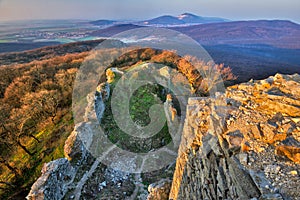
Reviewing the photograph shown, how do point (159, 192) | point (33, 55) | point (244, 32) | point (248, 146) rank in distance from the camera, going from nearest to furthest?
point (248, 146) → point (159, 192) → point (33, 55) → point (244, 32)

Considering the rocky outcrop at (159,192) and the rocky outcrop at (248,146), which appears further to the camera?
the rocky outcrop at (159,192)

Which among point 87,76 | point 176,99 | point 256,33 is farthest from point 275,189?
point 256,33

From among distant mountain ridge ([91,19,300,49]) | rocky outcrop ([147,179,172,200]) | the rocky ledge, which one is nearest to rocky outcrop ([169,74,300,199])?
the rocky ledge

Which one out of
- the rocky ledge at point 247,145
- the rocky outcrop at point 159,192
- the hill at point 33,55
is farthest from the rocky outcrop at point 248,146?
the hill at point 33,55

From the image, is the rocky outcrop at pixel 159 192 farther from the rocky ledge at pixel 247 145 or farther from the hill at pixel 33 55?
the hill at pixel 33 55

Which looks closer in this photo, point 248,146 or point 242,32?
point 248,146

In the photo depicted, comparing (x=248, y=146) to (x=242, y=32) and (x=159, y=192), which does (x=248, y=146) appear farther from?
(x=242, y=32)

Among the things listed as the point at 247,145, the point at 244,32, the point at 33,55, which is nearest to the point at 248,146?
the point at 247,145

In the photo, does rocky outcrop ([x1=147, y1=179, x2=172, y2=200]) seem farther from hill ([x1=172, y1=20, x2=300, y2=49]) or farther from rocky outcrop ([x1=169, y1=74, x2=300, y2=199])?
hill ([x1=172, y1=20, x2=300, y2=49])

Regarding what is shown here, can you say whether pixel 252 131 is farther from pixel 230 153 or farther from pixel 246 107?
pixel 246 107
